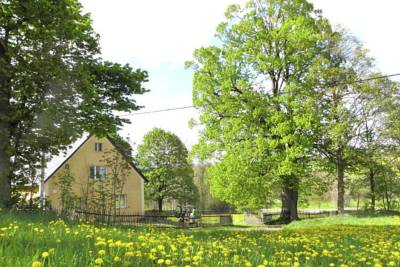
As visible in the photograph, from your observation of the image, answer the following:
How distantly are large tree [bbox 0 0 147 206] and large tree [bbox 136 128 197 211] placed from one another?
35889mm

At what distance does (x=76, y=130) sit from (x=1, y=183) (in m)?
2.72

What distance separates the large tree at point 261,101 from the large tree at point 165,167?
21.9 metres

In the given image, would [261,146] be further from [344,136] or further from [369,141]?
[369,141]

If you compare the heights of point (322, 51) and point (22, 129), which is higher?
point (322, 51)

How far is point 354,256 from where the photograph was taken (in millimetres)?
4766

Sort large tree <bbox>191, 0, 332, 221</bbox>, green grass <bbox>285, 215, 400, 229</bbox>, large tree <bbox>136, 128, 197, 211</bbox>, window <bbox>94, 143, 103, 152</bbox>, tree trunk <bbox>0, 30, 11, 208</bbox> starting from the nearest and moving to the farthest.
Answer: tree trunk <bbox>0, 30, 11, 208</bbox>
green grass <bbox>285, 215, 400, 229</bbox>
large tree <bbox>191, 0, 332, 221</bbox>
window <bbox>94, 143, 103, 152</bbox>
large tree <bbox>136, 128, 197, 211</bbox>

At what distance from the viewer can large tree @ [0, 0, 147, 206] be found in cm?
1248

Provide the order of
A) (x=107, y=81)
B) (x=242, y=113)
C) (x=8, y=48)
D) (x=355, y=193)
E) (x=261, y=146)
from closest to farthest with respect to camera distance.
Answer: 1. (x=8, y=48)
2. (x=107, y=81)
3. (x=261, y=146)
4. (x=242, y=113)
5. (x=355, y=193)

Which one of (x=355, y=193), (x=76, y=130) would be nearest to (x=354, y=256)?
(x=76, y=130)

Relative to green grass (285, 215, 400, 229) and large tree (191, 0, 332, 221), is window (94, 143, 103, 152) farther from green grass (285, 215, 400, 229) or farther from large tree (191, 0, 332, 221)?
green grass (285, 215, 400, 229)

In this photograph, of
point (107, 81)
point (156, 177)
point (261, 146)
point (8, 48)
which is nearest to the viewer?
point (8, 48)

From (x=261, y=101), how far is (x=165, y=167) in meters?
27.2

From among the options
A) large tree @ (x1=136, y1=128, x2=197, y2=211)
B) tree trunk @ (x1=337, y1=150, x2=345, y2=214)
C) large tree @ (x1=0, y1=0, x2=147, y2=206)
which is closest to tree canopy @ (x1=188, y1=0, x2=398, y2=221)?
tree trunk @ (x1=337, y1=150, x2=345, y2=214)

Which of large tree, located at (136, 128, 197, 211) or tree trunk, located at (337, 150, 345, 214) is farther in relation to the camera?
large tree, located at (136, 128, 197, 211)
